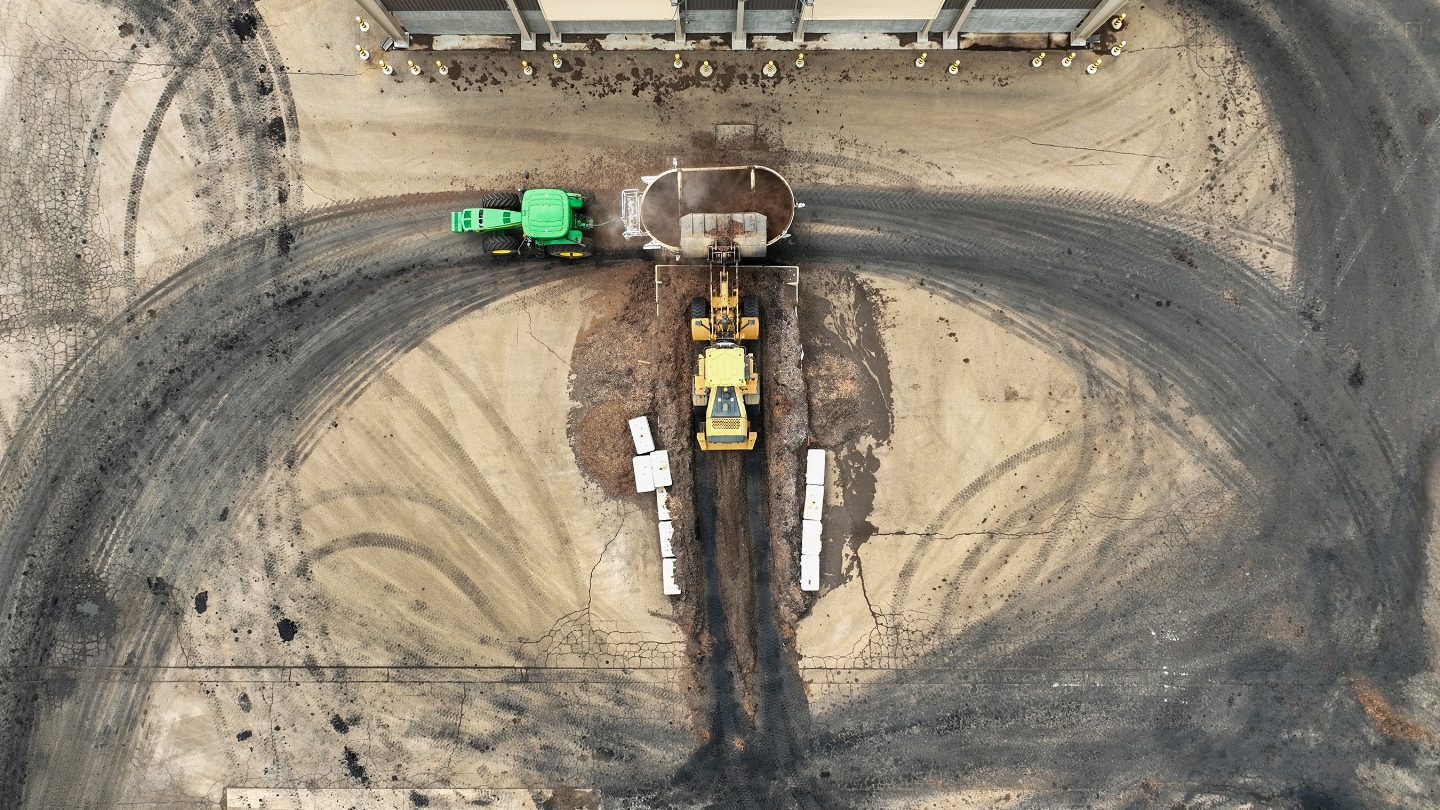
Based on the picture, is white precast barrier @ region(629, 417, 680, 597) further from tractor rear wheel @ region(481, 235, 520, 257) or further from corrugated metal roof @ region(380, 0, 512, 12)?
corrugated metal roof @ region(380, 0, 512, 12)

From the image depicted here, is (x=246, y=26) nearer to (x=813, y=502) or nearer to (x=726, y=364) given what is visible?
(x=726, y=364)

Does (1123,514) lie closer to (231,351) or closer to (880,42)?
(880,42)

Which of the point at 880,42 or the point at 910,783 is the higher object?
the point at 880,42

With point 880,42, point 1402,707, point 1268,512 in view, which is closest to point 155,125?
point 880,42

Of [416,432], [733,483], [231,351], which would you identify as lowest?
[733,483]

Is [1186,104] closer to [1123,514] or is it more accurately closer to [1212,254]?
[1212,254]

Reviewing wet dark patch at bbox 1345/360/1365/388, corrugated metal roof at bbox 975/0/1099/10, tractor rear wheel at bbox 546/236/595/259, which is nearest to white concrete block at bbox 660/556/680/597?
tractor rear wheel at bbox 546/236/595/259

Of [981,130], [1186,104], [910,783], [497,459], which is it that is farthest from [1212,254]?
[497,459]

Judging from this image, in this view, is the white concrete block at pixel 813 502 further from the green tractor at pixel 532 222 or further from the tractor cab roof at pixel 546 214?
the tractor cab roof at pixel 546 214
